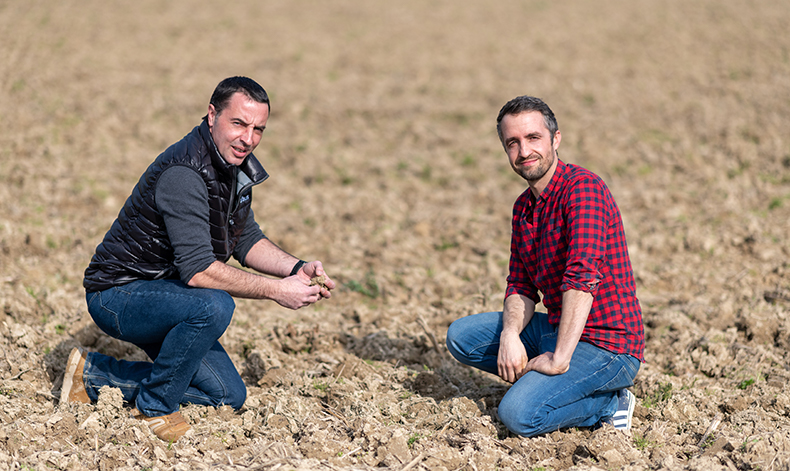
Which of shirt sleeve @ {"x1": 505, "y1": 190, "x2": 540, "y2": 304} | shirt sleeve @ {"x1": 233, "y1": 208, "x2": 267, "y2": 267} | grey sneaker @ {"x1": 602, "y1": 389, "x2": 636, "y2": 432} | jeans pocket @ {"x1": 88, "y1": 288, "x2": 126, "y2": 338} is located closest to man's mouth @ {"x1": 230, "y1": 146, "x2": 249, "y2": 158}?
shirt sleeve @ {"x1": 233, "y1": 208, "x2": 267, "y2": 267}

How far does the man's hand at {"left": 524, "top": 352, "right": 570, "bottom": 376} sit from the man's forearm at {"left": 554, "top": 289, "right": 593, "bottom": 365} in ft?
0.08

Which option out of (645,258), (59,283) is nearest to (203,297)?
(59,283)

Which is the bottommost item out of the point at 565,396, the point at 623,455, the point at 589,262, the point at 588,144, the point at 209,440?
the point at 209,440

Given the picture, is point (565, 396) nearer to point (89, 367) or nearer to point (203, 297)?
point (203, 297)

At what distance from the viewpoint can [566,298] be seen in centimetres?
379

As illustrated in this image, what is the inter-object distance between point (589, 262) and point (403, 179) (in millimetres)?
6331

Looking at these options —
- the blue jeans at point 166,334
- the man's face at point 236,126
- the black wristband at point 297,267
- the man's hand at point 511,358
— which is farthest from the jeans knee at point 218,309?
the man's hand at point 511,358

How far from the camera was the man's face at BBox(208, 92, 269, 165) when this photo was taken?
13.4 feet

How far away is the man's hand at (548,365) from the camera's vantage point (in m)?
3.80

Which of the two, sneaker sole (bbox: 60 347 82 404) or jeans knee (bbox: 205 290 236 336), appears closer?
jeans knee (bbox: 205 290 236 336)

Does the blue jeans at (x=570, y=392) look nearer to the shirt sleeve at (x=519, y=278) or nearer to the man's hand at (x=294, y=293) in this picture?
the shirt sleeve at (x=519, y=278)

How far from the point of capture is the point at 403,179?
990 cm

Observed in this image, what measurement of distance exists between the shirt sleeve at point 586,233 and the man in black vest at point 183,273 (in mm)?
1588

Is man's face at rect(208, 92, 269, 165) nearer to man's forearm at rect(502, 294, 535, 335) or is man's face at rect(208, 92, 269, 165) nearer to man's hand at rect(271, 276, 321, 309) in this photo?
man's hand at rect(271, 276, 321, 309)
